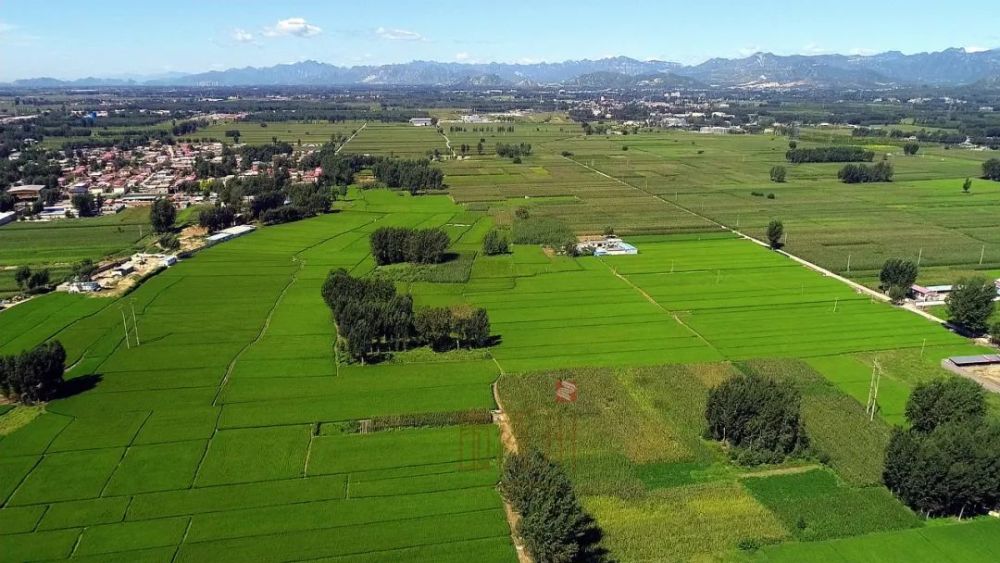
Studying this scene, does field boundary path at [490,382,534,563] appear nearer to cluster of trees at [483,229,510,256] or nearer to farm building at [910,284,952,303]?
cluster of trees at [483,229,510,256]

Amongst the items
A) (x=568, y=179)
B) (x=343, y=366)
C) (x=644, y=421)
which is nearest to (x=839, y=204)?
(x=568, y=179)

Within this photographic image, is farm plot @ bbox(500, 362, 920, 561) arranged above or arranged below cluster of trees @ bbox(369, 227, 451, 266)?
below

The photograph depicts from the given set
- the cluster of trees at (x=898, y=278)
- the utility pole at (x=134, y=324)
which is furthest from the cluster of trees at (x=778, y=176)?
the utility pole at (x=134, y=324)

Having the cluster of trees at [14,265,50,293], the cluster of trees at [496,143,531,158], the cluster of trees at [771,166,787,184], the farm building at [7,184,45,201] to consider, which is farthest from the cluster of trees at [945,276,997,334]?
the farm building at [7,184,45,201]

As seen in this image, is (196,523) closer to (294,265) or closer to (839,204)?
(294,265)

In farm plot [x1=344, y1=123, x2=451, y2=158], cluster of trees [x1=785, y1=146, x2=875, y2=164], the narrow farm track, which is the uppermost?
farm plot [x1=344, y1=123, x2=451, y2=158]
